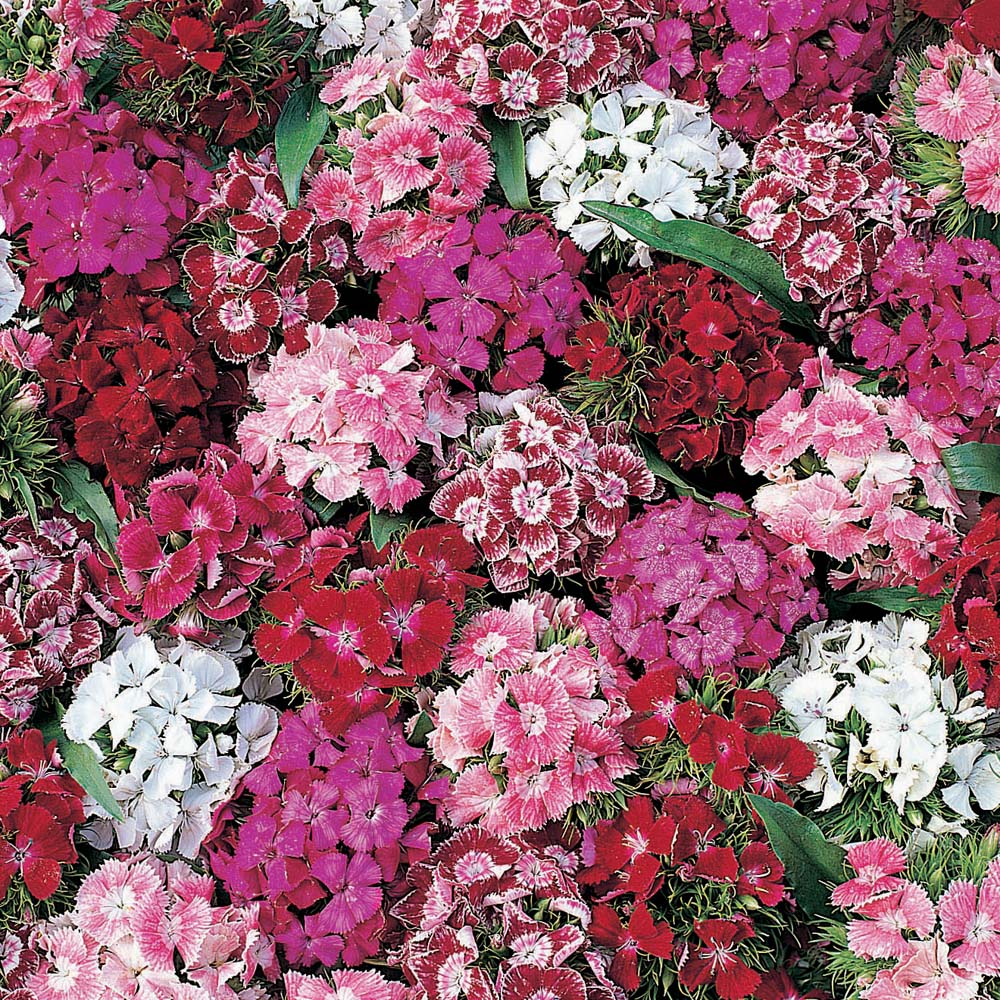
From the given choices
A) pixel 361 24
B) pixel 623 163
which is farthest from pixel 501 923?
pixel 361 24

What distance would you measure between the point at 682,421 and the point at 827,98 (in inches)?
31.6

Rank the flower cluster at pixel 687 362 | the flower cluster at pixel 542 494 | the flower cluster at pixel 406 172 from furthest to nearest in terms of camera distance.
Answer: the flower cluster at pixel 406 172 < the flower cluster at pixel 687 362 < the flower cluster at pixel 542 494

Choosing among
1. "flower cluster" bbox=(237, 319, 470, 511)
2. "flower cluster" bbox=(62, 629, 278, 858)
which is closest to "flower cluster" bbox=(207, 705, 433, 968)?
"flower cluster" bbox=(62, 629, 278, 858)

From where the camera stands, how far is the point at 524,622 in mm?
2043

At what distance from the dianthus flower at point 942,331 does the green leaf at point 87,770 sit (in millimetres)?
1611

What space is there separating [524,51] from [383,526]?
39.7 inches

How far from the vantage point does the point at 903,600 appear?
84.1 inches

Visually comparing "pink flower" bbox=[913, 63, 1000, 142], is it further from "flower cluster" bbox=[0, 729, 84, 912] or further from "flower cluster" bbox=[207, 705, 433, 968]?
"flower cluster" bbox=[0, 729, 84, 912]

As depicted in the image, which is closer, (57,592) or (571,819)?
(571,819)

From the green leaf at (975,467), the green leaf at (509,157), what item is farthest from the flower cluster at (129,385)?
the green leaf at (975,467)

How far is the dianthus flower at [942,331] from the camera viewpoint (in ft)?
6.99

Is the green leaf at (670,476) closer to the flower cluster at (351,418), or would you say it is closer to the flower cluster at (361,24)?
the flower cluster at (351,418)

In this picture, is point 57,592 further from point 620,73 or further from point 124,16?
point 620,73

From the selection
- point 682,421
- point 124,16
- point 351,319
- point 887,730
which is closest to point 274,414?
point 351,319
